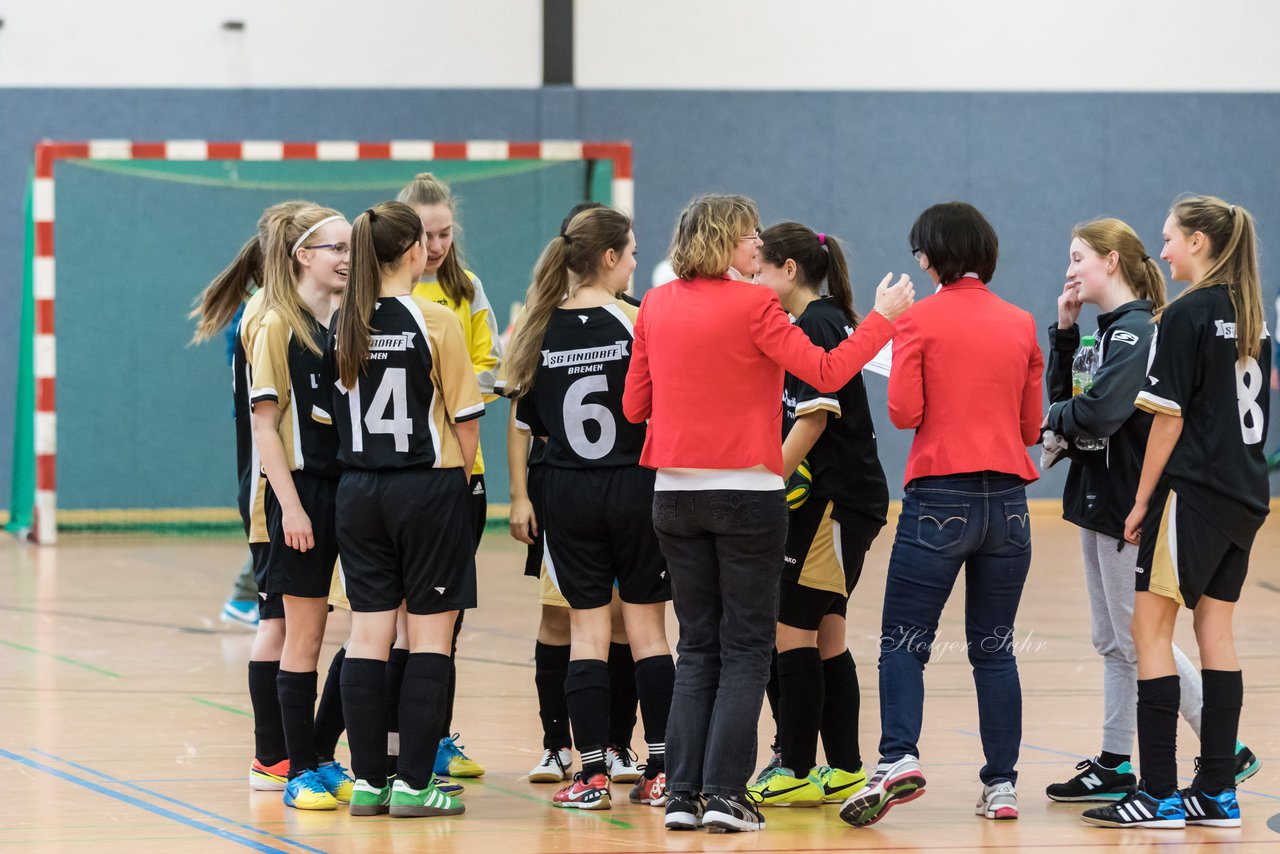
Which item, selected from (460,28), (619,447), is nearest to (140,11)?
(460,28)

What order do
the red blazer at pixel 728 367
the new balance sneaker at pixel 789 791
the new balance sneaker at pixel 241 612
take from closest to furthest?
the red blazer at pixel 728 367 < the new balance sneaker at pixel 789 791 < the new balance sneaker at pixel 241 612

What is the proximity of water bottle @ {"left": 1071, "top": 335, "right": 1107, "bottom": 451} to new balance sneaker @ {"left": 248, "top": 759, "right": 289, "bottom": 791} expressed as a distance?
7.65 ft

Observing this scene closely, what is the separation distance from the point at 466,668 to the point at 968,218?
3.22 metres

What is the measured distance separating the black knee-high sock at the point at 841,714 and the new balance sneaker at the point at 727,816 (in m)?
0.50

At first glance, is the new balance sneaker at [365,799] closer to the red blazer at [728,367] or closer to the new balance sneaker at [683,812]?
the new balance sneaker at [683,812]

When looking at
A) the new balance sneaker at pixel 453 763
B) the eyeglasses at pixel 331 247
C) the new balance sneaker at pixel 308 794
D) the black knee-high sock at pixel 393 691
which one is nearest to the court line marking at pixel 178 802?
the new balance sneaker at pixel 308 794

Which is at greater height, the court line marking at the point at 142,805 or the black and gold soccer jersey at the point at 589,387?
the black and gold soccer jersey at the point at 589,387

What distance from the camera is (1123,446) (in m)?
4.47

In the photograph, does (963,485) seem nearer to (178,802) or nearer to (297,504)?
(297,504)

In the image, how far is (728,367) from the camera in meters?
4.03

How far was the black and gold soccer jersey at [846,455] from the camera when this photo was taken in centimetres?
439

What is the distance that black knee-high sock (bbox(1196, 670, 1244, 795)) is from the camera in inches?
165

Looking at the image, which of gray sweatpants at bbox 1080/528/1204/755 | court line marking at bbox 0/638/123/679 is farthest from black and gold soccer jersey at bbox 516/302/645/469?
court line marking at bbox 0/638/123/679

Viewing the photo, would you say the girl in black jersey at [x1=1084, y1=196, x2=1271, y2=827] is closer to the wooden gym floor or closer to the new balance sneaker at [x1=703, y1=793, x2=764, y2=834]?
the wooden gym floor
